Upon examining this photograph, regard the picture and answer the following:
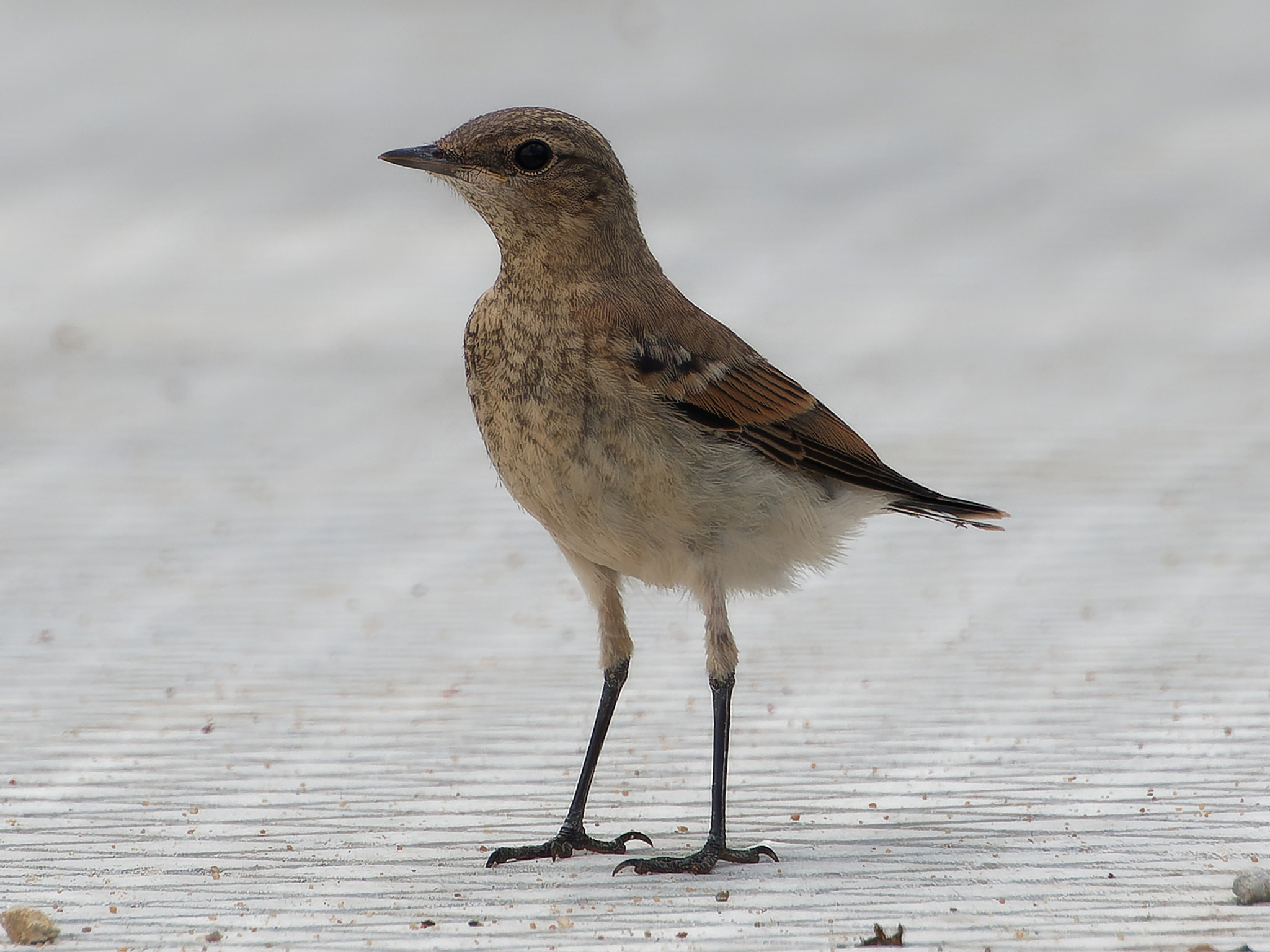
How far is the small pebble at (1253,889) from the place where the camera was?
4145 millimetres

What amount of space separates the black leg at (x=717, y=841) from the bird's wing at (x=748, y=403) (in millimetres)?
777

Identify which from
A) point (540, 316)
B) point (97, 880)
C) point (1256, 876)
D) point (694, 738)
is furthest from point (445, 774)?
point (1256, 876)

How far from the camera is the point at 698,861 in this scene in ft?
15.4

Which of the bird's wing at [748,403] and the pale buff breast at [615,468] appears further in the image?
the bird's wing at [748,403]

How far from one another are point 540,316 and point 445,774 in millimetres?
1850

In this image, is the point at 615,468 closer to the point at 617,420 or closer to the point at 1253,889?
the point at 617,420

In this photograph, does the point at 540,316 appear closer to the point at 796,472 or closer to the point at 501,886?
the point at 796,472

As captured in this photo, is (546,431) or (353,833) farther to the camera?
(353,833)

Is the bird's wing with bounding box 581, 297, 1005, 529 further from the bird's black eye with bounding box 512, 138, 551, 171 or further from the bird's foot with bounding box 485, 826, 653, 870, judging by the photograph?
the bird's foot with bounding box 485, 826, 653, 870

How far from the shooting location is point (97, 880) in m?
4.60

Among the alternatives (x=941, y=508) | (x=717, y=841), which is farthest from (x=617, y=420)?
(x=941, y=508)

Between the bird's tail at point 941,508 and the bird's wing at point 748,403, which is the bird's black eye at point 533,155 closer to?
the bird's wing at point 748,403

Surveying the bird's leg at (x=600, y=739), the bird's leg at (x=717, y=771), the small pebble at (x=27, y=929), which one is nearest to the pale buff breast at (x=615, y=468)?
the bird's leg at (x=717, y=771)

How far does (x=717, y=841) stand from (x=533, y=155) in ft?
7.14
